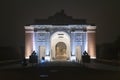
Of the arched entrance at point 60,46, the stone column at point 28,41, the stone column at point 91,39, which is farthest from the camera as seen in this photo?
the arched entrance at point 60,46

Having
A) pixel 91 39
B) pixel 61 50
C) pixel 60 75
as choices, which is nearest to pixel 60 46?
pixel 61 50

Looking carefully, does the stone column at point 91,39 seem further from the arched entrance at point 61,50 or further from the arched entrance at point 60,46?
the arched entrance at point 61,50

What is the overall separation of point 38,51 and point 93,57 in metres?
6.11

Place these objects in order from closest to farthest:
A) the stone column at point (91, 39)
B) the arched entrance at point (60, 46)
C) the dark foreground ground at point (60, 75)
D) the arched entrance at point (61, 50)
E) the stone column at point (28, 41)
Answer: the dark foreground ground at point (60, 75)
the stone column at point (28, 41)
the stone column at point (91, 39)
the arched entrance at point (60, 46)
the arched entrance at point (61, 50)

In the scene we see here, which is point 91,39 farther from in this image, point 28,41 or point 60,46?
point 28,41

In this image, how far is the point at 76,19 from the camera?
1575 inches

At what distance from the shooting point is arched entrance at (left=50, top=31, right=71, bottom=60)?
133 ft

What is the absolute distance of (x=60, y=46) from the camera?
135ft

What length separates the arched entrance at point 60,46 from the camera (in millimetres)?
40469

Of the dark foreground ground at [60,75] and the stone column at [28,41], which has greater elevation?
the stone column at [28,41]

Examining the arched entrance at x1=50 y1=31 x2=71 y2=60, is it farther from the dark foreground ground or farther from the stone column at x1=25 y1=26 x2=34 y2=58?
the dark foreground ground

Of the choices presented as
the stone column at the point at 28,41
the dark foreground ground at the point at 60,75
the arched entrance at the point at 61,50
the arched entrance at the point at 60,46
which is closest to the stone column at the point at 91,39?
the arched entrance at the point at 60,46
